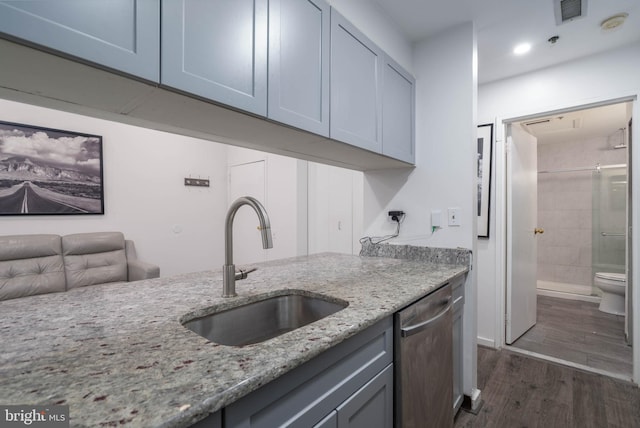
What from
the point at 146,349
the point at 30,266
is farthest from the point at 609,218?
the point at 30,266

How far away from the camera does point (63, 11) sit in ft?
2.16

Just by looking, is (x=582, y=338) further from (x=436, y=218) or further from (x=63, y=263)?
(x=63, y=263)

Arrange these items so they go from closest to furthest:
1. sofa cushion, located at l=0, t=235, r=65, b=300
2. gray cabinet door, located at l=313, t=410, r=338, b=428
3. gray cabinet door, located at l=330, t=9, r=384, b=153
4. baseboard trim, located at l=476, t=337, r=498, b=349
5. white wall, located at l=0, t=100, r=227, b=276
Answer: gray cabinet door, located at l=313, t=410, r=338, b=428 → gray cabinet door, located at l=330, t=9, r=384, b=153 → sofa cushion, located at l=0, t=235, r=65, b=300 → baseboard trim, located at l=476, t=337, r=498, b=349 → white wall, located at l=0, t=100, r=227, b=276

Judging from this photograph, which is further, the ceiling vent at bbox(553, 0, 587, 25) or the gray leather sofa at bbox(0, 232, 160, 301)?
the gray leather sofa at bbox(0, 232, 160, 301)

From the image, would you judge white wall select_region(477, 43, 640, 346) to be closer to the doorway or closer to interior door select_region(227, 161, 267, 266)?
the doorway

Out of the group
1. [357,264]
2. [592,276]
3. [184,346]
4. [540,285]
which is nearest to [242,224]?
[357,264]

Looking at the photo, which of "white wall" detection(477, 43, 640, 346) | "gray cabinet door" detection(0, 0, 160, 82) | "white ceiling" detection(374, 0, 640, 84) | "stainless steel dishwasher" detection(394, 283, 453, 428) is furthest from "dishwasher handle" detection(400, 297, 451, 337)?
"white ceiling" detection(374, 0, 640, 84)

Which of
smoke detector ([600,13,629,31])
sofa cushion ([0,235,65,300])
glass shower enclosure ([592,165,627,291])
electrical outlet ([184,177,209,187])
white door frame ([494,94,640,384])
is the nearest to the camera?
smoke detector ([600,13,629,31])

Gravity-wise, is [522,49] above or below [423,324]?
above

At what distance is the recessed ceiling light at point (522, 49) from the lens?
213 centimetres

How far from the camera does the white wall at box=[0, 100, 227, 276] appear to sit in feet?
9.86

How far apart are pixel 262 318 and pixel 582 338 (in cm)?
320

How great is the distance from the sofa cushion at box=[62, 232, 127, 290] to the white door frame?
3749 mm

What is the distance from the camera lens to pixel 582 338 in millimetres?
2754
